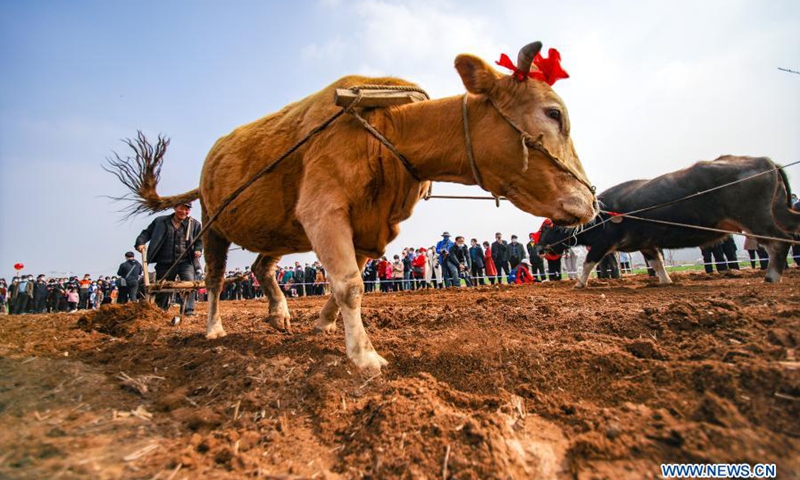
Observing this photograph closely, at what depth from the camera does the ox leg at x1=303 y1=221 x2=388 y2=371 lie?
2.60 metres

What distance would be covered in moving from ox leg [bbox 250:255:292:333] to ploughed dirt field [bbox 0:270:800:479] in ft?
4.38

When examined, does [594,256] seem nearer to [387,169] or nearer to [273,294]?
[273,294]

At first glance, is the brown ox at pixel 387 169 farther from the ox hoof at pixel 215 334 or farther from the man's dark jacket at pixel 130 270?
the man's dark jacket at pixel 130 270

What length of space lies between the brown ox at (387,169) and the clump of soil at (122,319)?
240cm

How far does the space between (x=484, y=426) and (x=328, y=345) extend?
186 centimetres

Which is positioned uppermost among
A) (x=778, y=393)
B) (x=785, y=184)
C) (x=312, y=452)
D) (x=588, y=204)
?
(x=785, y=184)

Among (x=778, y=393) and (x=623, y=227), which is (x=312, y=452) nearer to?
(x=778, y=393)

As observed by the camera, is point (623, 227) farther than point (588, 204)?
Yes

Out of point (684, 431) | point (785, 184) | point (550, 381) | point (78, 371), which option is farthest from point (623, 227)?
point (78, 371)

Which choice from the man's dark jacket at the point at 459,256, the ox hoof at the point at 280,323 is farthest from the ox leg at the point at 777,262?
the man's dark jacket at the point at 459,256

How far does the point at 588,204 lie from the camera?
2.71 m

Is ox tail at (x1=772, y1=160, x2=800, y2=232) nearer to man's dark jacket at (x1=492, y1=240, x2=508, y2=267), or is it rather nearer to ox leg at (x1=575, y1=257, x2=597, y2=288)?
ox leg at (x1=575, y1=257, x2=597, y2=288)

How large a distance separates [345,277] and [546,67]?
217 cm

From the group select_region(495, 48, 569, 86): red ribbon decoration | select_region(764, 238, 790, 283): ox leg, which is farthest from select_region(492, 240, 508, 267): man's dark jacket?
select_region(495, 48, 569, 86): red ribbon decoration
